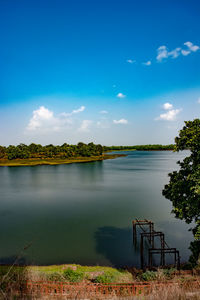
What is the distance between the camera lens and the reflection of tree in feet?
50.2

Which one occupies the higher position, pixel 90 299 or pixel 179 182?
pixel 179 182

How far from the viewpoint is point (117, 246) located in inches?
688

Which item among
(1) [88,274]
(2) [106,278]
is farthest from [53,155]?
(2) [106,278]

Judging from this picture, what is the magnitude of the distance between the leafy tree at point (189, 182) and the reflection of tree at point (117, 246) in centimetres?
511

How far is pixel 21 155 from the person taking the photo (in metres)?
106

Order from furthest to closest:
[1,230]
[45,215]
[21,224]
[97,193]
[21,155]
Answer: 1. [21,155]
2. [97,193]
3. [45,215]
4. [21,224]
5. [1,230]

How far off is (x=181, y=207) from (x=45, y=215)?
62.2 ft

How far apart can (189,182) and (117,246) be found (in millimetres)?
9494

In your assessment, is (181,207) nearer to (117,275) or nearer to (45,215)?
(117,275)

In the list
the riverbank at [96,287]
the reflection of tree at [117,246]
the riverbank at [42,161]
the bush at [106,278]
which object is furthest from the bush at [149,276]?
the riverbank at [42,161]

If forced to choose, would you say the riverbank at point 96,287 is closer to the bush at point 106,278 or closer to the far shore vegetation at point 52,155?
the bush at point 106,278

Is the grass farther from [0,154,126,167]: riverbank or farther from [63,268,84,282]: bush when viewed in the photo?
[0,154,126,167]: riverbank

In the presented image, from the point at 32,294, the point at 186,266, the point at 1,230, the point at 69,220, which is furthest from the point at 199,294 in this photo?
the point at 1,230

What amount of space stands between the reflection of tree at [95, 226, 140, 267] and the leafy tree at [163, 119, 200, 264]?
5.11 meters
